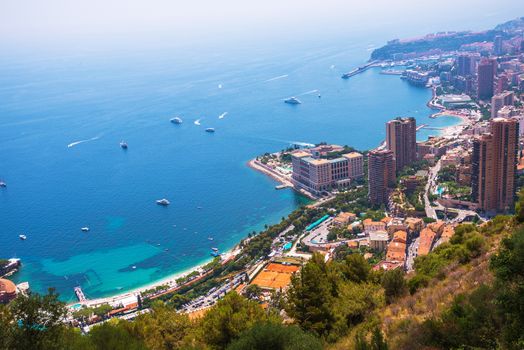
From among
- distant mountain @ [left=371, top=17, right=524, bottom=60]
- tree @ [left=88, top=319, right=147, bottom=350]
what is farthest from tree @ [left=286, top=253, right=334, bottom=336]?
distant mountain @ [left=371, top=17, right=524, bottom=60]

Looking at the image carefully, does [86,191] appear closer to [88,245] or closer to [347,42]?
[88,245]

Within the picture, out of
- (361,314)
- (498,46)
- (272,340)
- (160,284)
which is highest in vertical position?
(498,46)

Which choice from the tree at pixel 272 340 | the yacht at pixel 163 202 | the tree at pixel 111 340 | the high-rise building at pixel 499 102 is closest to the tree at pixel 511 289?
the tree at pixel 272 340

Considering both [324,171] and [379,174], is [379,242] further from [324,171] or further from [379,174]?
[324,171]

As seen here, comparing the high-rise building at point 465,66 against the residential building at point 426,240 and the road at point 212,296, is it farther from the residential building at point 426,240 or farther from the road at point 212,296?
the road at point 212,296

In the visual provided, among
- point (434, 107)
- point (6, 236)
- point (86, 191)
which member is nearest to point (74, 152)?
point (86, 191)

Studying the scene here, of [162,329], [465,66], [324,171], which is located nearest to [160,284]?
[162,329]

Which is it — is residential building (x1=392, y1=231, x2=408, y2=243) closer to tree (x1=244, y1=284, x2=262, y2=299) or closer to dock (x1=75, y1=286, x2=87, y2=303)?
tree (x1=244, y1=284, x2=262, y2=299)
